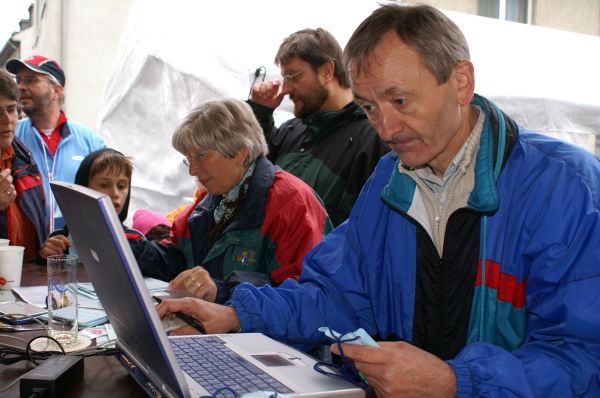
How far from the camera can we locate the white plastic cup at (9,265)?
233 cm

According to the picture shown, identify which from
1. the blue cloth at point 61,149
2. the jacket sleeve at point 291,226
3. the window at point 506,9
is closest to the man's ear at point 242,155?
the jacket sleeve at point 291,226

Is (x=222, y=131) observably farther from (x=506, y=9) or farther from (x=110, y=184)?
(x=506, y=9)

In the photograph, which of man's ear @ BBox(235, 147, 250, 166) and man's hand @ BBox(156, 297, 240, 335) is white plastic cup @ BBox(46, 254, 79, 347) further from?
man's ear @ BBox(235, 147, 250, 166)

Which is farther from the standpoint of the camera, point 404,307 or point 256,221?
point 256,221

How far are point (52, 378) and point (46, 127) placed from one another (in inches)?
137

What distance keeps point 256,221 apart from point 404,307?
92 cm

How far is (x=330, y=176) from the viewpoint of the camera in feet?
10.1

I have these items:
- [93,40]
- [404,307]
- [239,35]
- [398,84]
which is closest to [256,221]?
[404,307]

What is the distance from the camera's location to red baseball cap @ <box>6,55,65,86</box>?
4262 millimetres

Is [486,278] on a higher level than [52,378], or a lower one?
higher

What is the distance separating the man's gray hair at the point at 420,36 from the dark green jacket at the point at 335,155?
4.96 feet

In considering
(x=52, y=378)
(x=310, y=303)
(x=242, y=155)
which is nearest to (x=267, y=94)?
(x=242, y=155)

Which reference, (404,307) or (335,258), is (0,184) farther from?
(404,307)

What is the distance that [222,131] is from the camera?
2516 millimetres
